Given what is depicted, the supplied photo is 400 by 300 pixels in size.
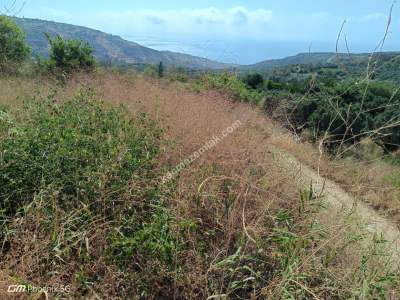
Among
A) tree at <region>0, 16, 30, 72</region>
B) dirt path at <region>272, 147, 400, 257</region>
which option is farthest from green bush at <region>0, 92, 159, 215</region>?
tree at <region>0, 16, 30, 72</region>

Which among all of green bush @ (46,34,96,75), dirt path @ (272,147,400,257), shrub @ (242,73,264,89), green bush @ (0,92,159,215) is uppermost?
green bush @ (46,34,96,75)

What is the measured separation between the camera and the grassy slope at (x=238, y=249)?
183cm

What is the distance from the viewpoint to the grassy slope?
6.01 feet

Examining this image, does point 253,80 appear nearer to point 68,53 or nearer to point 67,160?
point 68,53

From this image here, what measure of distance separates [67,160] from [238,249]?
1.29 m

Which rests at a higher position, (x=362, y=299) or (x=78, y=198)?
(x=78, y=198)

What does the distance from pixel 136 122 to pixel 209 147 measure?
0.82 meters

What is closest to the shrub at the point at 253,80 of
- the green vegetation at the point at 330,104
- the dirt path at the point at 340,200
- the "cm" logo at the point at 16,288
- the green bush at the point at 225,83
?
the green vegetation at the point at 330,104

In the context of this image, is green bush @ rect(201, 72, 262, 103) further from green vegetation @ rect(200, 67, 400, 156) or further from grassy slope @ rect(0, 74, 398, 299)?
grassy slope @ rect(0, 74, 398, 299)

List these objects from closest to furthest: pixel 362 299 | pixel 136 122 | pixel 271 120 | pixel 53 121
Result: 1. pixel 362 299
2. pixel 53 121
3. pixel 136 122
4. pixel 271 120

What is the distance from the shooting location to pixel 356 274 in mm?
1957

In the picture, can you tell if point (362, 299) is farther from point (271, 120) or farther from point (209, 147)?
point (271, 120)

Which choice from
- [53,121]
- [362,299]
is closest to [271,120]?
[53,121]

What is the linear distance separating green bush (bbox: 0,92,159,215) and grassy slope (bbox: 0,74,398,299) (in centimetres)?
19
